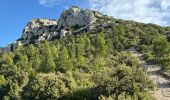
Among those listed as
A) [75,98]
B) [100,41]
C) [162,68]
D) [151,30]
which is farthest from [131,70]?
[151,30]

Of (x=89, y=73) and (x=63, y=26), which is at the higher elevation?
(x=63, y=26)

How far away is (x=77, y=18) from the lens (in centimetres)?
17112

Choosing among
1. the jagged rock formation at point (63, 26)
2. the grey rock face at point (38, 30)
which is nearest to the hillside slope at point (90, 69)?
the jagged rock formation at point (63, 26)

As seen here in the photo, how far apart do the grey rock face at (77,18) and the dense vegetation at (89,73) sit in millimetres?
41139

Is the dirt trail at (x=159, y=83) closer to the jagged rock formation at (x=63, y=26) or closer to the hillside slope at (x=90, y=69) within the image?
the hillside slope at (x=90, y=69)

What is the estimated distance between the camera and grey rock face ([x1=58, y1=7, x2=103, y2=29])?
167663 millimetres

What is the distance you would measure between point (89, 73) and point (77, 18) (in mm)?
101524

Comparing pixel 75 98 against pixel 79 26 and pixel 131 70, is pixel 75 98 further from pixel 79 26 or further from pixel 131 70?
pixel 79 26

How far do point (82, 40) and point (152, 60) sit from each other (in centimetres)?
3026

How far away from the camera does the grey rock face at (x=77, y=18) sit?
16766cm

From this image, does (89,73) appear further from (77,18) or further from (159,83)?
(77,18)

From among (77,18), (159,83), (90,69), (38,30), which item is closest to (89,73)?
(90,69)

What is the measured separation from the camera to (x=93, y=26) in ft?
502

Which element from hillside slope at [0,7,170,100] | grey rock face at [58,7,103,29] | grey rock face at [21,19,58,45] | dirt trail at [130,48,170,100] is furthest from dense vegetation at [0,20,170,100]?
grey rock face at [21,19,58,45]
